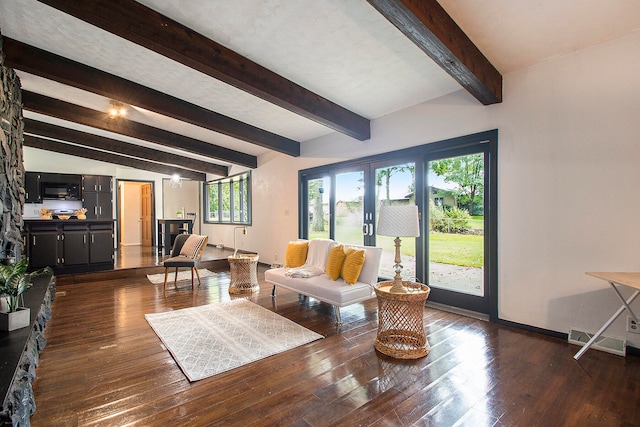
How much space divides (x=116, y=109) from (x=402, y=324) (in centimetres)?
511

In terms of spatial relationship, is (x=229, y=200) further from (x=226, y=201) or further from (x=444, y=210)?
(x=444, y=210)

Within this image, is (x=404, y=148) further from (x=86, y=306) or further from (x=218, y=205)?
(x=218, y=205)

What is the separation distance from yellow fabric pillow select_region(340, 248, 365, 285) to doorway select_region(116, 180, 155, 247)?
27.1ft

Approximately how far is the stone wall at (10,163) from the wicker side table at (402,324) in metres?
3.80

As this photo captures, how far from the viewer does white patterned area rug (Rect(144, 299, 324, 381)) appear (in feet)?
8.15

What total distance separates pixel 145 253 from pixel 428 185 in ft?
24.6

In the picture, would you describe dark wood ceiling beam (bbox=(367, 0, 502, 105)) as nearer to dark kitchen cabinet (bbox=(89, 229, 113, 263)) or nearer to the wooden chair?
the wooden chair

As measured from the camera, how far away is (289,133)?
554 cm

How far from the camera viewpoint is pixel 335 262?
3.72 meters

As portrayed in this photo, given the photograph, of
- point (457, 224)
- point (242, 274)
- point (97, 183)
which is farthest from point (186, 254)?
point (97, 183)

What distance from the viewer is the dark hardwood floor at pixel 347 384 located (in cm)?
180

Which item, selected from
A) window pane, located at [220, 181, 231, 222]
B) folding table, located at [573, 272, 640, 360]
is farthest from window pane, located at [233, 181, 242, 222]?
folding table, located at [573, 272, 640, 360]

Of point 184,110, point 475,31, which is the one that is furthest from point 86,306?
point 475,31

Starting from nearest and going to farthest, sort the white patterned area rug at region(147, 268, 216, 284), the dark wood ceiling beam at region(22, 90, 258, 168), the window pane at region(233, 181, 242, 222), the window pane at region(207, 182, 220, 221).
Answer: the dark wood ceiling beam at region(22, 90, 258, 168) → the white patterned area rug at region(147, 268, 216, 284) → the window pane at region(233, 181, 242, 222) → the window pane at region(207, 182, 220, 221)
